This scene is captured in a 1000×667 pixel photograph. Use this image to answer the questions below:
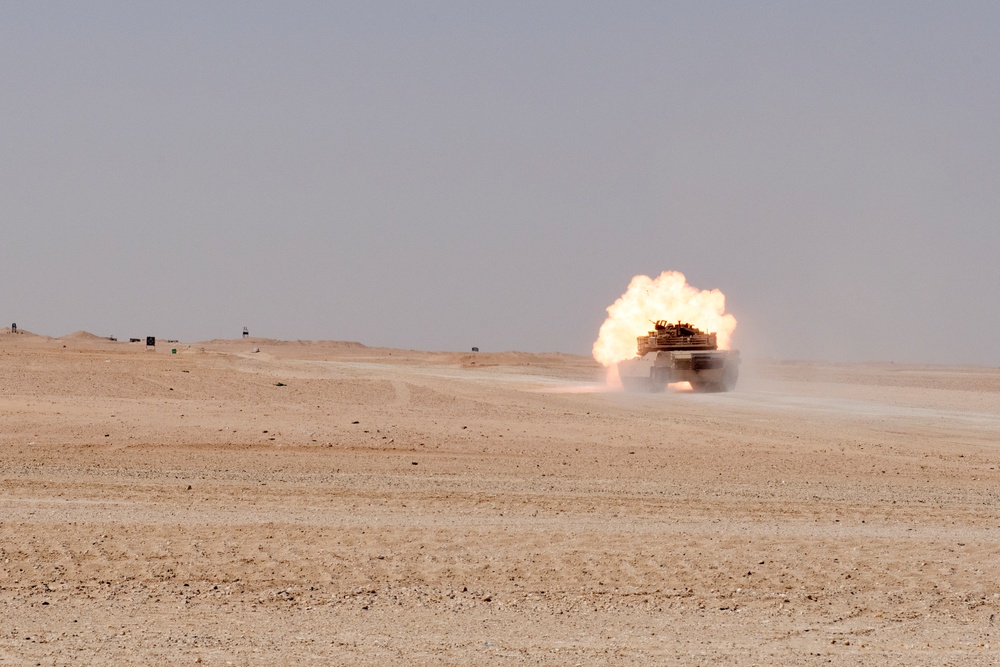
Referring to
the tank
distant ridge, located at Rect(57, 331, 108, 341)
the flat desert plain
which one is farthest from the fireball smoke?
distant ridge, located at Rect(57, 331, 108, 341)

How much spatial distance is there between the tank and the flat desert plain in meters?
15.7

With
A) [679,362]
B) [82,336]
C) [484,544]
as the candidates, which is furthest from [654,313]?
[82,336]

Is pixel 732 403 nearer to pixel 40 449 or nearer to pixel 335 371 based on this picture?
pixel 335 371

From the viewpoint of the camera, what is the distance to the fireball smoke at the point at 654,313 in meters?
45.1

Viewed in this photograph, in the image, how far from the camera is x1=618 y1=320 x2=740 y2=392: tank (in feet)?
134

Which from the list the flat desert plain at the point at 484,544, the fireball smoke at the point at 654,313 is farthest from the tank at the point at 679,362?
the flat desert plain at the point at 484,544

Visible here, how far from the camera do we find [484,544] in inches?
475

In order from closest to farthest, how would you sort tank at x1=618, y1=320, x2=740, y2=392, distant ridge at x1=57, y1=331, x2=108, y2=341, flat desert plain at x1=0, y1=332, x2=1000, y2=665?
Answer: flat desert plain at x1=0, y1=332, x2=1000, y2=665 → tank at x1=618, y1=320, x2=740, y2=392 → distant ridge at x1=57, y1=331, x2=108, y2=341

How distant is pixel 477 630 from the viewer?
9102 mm

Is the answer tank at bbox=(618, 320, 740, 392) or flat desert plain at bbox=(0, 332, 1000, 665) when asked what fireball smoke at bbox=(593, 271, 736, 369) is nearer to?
tank at bbox=(618, 320, 740, 392)

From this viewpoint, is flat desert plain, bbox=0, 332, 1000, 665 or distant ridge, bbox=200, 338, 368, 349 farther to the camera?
distant ridge, bbox=200, 338, 368, 349

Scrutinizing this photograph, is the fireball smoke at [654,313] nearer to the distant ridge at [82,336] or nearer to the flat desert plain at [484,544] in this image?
the flat desert plain at [484,544]

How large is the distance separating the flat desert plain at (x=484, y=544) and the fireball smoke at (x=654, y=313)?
65.6 ft

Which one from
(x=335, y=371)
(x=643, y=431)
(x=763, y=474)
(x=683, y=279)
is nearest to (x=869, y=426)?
(x=643, y=431)
